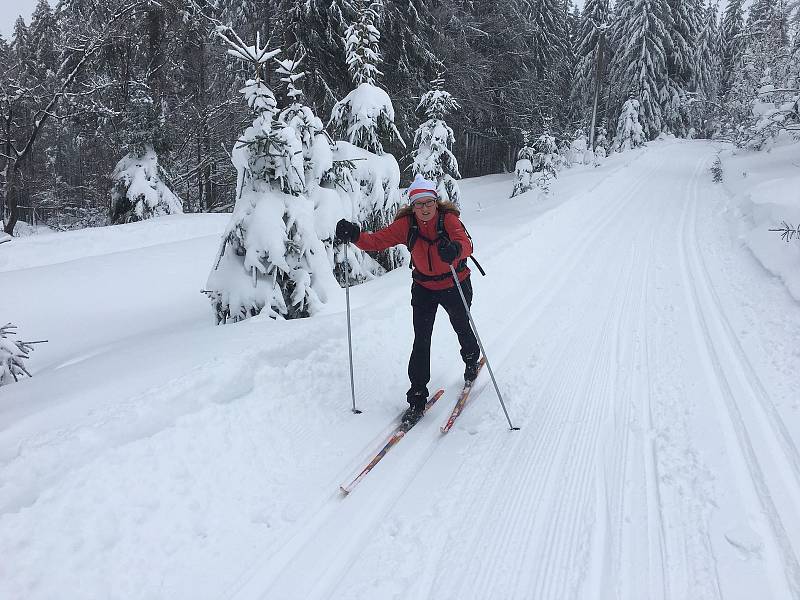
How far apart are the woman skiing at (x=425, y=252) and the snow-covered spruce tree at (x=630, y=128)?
4027 cm

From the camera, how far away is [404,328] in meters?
6.17

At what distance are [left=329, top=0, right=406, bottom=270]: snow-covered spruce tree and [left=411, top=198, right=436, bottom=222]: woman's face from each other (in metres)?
3.99

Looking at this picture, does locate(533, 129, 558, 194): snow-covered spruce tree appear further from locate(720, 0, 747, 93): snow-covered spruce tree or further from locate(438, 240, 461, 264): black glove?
locate(720, 0, 747, 93): snow-covered spruce tree

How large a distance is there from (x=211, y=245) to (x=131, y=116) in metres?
5.94

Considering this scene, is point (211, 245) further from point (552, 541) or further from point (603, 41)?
point (603, 41)

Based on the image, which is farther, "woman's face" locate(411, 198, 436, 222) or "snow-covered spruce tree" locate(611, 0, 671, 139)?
"snow-covered spruce tree" locate(611, 0, 671, 139)

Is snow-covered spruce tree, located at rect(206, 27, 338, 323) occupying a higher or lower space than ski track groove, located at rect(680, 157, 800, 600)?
higher

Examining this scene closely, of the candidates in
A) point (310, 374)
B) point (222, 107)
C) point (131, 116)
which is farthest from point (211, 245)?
point (310, 374)

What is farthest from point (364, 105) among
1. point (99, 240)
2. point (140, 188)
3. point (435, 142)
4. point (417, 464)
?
point (140, 188)

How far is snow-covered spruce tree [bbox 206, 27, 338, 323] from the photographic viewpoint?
5.60 metres

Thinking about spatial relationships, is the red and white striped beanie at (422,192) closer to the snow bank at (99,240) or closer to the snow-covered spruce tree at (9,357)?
the snow-covered spruce tree at (9,357)

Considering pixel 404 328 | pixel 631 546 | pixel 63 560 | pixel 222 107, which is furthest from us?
pixel 222 107

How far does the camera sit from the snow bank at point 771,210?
7.72 meters

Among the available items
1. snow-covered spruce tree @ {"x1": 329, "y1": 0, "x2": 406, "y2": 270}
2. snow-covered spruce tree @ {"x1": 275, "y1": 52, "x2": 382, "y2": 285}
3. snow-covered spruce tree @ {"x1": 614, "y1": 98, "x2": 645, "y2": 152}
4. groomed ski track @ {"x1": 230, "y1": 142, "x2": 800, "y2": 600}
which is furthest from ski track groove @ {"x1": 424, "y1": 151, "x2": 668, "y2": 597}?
snow-covered spruce tree @ {"x1": 614, "y1": 98, "x2": 645, "y2": 152}
